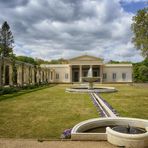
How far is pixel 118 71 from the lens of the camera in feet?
165

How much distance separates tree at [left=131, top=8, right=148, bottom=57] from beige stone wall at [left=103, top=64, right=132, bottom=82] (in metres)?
A: 31.5

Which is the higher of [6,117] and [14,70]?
[14,70]

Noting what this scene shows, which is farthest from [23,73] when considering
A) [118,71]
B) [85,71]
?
[118,71]

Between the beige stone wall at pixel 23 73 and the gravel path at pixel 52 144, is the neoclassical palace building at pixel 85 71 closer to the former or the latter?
the beige stone wall at pixel 23 73

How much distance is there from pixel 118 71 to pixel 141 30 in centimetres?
3258

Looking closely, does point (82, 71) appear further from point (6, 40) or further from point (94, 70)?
point (6, 40)

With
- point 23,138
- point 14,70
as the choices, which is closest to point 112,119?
point 23,138

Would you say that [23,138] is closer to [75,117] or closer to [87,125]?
[87,125]

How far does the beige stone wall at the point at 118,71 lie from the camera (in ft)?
164

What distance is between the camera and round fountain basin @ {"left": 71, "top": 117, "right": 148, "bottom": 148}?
5137 mm

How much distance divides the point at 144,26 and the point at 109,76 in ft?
108

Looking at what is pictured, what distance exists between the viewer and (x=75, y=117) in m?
8.61

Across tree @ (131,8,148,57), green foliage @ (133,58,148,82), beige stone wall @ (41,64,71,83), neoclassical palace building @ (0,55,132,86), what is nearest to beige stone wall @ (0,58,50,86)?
neoclassical palace building @ (0,55,132,86)

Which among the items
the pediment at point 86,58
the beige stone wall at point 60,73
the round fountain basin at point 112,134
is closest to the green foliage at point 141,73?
the pediment at point 86,58
